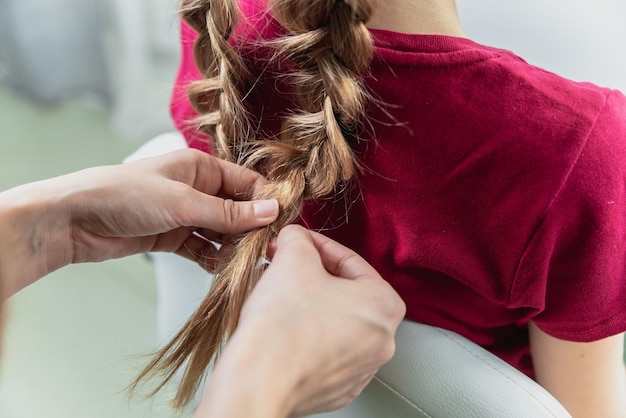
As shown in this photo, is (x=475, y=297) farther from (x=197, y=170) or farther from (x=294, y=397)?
(x=197, y=170)

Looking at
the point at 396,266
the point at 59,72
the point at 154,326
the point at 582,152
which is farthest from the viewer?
the point at 59,72

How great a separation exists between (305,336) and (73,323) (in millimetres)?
1137

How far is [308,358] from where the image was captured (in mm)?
539

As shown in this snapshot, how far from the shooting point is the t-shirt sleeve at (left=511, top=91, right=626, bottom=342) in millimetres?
530

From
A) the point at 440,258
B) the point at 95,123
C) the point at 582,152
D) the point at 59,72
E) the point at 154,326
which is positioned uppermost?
the point at 582,152

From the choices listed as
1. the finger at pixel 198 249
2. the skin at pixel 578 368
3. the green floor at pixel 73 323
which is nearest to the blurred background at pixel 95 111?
the green floor at pixel 73 323

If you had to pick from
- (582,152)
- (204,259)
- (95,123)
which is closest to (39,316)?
(95,123)

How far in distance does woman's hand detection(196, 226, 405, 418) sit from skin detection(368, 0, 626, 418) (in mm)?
203

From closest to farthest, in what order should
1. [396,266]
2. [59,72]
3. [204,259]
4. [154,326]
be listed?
[396,266] < [204,259] < [154,326] < [59,72]

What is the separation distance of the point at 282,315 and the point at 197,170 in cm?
24

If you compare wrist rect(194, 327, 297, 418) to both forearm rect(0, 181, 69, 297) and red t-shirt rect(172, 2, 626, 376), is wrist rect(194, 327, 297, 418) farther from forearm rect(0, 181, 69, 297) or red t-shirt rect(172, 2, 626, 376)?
forearm rect(0, 181, 69, 297)

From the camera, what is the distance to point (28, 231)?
0.70 m

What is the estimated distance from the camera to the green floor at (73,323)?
1.38m

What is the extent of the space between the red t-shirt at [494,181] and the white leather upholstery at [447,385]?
0.18 ft
